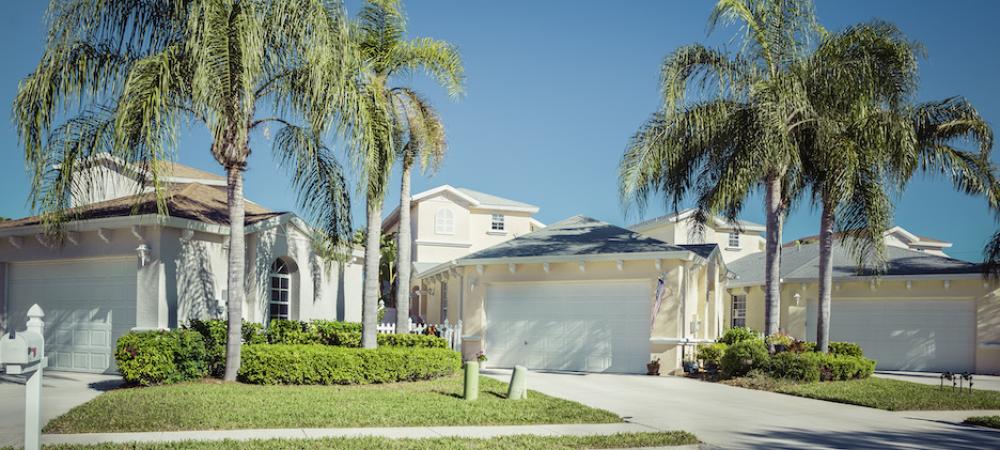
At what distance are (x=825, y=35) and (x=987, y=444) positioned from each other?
12293 millimetres

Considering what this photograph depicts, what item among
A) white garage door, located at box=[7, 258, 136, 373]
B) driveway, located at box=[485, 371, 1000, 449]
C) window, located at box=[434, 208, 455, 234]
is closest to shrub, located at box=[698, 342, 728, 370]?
driveway, located at box=[485, 371, 1000, 449]

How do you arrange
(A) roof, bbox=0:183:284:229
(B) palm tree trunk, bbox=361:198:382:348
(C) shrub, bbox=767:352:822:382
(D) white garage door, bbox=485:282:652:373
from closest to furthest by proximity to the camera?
1. (B) palm tree trunk, bbox=361:198:382:348
2. (A) roof, bbox=0:183:284:229
3. (C) shrub, bbox=767:352:822:382
4. (D) white garage door, bbox=485:282:652:373

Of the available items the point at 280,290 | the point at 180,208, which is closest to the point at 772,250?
the point at 280,290

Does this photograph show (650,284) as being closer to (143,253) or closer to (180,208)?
(180,208)

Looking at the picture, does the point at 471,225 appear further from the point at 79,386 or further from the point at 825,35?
the point at 79,386

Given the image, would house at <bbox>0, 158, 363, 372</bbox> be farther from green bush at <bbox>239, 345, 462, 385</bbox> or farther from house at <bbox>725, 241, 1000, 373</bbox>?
house at <bbox>725, 241, 1000, 373</bbox>

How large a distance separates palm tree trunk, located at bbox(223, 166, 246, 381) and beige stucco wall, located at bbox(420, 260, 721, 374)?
899 cm

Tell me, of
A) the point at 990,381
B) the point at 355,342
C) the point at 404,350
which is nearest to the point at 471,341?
the point at 355,342

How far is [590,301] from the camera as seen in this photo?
70.7 ft

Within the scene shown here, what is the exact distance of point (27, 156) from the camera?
1388 centimetres

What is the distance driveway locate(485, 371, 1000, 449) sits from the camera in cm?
1028

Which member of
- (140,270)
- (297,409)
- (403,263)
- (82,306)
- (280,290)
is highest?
(403,263)

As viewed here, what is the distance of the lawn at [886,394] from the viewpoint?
572 inches

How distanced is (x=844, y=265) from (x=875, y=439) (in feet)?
63.1
